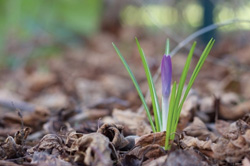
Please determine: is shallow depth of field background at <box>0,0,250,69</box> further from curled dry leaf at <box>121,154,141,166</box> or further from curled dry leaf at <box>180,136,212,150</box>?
curled dry leaf at <box>121,154,141,166</box>

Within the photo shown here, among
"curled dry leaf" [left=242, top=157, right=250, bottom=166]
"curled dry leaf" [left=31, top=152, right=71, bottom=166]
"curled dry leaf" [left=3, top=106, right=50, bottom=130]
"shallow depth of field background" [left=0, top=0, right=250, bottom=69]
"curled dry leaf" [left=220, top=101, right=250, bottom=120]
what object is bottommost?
"curled dry leaf" [left=220, top=101, right=250, bottom=120]

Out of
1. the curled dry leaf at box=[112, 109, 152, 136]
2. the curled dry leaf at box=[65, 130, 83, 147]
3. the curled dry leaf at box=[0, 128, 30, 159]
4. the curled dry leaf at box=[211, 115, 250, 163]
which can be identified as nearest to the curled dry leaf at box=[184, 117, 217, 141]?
the curled dry leaf at box=[112, 109, 152, 136]

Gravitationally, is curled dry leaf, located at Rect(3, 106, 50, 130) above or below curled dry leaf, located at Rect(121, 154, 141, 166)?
below

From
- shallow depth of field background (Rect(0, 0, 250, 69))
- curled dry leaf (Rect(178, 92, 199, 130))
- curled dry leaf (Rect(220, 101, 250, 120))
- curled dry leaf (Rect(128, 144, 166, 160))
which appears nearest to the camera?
curled dry leaf (Rect(128, 144, 166, 160))

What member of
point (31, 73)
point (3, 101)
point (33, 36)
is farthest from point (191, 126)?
point (33, 36)

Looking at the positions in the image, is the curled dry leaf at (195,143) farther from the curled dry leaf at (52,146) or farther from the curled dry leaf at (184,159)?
the curled dry leaf at (52,146)

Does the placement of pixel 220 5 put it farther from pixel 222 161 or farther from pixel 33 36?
pixel 222 161

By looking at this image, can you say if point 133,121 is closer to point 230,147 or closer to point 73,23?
point 230,147

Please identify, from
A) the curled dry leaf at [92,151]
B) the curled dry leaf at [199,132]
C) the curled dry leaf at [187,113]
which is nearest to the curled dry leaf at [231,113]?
the curled dry leaf at [187,113]
